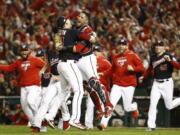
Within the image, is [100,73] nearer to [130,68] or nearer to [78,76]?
[130,68]

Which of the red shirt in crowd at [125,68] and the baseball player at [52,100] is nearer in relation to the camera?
the baseball player at [52,100]

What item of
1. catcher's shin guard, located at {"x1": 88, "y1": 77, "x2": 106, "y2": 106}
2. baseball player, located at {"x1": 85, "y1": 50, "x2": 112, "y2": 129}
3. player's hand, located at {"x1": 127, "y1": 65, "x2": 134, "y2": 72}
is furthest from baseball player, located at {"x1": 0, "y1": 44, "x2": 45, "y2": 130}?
catcher's shin guard, located at {"x1": 88, "y1": 77, "x2": 106, "y2": 106}

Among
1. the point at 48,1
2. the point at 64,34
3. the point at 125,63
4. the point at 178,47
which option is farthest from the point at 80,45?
the point at 48,1

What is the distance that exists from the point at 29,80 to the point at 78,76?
3.77m

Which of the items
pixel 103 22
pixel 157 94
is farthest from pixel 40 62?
pixel 103 22

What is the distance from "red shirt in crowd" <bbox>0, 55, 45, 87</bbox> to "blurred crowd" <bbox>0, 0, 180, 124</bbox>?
4.61 metres

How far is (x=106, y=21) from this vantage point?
30453mm

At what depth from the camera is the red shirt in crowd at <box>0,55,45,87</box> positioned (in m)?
20.2

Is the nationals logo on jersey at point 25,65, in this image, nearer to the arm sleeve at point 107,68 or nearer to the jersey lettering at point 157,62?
the arm sleeve at point 107,68

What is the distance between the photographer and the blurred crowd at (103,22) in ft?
89.5

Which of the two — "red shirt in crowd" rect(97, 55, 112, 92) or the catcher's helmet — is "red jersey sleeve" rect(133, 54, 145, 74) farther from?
the catcher's helmet

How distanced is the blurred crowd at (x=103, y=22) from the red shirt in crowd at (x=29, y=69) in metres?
4.61

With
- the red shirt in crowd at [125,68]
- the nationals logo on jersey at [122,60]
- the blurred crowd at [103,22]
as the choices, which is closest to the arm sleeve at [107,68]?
the red shirt in crowd at [125,68]

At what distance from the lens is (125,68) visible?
20406 millimetres
